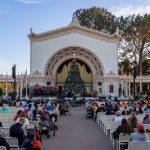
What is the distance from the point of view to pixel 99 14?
7994 cm

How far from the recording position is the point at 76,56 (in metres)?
Result: 66.8

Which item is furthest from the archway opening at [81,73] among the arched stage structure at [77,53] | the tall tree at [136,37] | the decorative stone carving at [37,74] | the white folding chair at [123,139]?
the white folding chair at [123,139]

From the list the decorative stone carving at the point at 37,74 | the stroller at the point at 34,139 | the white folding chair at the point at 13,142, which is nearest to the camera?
the white folding chair at the point at 13,142

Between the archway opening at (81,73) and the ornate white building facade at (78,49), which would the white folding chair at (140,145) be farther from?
the archway opening at (81,73)

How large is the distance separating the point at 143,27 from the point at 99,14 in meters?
9.04

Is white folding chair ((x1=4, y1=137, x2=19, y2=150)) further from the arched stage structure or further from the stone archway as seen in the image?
the stone archway

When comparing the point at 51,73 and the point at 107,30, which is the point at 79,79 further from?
the point at 107,30

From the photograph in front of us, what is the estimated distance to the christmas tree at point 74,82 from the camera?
204 ft

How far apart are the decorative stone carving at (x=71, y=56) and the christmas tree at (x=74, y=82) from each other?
334 centimetres

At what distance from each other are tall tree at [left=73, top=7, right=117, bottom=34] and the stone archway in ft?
46.4

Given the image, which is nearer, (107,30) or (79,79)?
(79,79)

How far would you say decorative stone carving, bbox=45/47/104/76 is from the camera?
6588 cm

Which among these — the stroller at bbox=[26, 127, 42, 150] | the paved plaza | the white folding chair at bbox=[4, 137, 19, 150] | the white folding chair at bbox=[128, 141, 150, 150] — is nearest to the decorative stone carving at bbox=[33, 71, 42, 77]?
the paved plaza

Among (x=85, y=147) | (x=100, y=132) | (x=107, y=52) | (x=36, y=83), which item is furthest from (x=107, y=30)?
(x=85, y=147)
